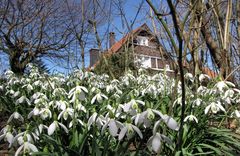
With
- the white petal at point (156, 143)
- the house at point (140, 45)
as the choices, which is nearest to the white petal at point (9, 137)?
the white petal at point (156, 143)

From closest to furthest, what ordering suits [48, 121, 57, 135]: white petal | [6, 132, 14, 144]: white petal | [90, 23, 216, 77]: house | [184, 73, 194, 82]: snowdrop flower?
[6, 132, 14, 144]: white petal
[48, 121, 57, 135]: white petal
[184, 73, 194, 82]: snowdrop flower
[90, 23, 216, 77]: house

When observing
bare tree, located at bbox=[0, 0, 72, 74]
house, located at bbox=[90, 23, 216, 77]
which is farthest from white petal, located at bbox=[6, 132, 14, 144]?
bare tree, located at bbox=[0, 0, 72, 74]

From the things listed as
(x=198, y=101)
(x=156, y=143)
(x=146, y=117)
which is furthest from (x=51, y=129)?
(x=198, y=101)

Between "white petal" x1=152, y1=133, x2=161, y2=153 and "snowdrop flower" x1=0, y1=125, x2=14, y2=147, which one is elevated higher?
"white petal" x1=152, y1=133, x2=161, y2=153

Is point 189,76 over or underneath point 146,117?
over

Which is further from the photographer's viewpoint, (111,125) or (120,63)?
(120,63)

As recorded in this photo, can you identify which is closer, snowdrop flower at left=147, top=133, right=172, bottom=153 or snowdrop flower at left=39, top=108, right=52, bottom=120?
snowdrop flower at left=147, top=133, right=172, bottom=153

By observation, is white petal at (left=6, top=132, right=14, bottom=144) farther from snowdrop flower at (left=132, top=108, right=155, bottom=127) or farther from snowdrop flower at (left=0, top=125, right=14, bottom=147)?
snowdrop flower at (left=132, top=108, right=155, bottom=127)

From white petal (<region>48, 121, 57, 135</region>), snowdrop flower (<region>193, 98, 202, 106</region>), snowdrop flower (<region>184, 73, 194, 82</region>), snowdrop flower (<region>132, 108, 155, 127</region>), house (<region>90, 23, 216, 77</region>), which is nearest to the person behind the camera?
snowdrop flower (<region>132, 108, 155, 127</region>)

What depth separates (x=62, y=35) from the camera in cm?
1200

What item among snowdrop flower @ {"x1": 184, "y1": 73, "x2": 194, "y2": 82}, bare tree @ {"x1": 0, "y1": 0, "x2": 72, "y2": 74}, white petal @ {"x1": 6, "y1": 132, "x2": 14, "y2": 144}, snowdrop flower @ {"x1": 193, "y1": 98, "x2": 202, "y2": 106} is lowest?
white petal @ {"x1": 6, "y1": 132, "x2": 14, "y2": 144}

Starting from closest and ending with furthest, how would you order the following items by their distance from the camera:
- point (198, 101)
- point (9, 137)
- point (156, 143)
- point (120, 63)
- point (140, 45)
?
point (156, 143)
point (9, 137)
point (198, 101)
point (120, 63)
point (140, 45)

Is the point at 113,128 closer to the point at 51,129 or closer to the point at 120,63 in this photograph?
the point at 51,129

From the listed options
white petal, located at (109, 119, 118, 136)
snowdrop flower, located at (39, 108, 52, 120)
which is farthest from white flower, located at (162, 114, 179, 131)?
snowdrop flower, located at (39, 108, 52, 120)
